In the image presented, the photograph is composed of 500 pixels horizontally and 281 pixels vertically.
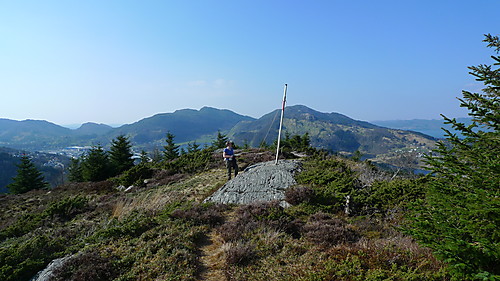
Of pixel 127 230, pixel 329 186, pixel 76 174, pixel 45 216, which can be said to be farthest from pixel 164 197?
pixel 76 174

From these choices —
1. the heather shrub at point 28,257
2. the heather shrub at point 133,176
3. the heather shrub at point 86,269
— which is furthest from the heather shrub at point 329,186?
the heather shrub at point 133,176

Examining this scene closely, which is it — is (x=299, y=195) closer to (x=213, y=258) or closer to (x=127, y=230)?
(x=213, y=258)

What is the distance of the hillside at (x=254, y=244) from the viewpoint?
15.0 ft

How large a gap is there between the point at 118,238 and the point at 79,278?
1900mm

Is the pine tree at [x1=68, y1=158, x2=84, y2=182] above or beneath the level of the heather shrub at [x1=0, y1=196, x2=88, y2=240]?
beneath

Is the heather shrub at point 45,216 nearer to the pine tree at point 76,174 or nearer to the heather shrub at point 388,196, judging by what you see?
the heather shrub at point 388,196

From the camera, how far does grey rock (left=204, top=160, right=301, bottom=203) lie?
10.1 meters

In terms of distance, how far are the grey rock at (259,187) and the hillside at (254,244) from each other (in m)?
1.01

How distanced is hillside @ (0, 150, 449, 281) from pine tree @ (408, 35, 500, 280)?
2.13 feet

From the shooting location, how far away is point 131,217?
8500mm

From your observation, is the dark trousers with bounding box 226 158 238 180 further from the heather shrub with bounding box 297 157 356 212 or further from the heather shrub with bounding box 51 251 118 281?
the heather shrub with bounding box 51 251 118 281

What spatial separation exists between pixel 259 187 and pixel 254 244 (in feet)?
17.7

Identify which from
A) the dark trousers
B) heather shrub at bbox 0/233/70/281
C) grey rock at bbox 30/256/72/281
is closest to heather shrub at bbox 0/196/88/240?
heather shrub at bbox 0/233/70/281

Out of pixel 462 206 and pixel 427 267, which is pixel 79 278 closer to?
pixel 427 267
